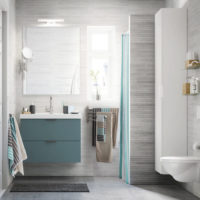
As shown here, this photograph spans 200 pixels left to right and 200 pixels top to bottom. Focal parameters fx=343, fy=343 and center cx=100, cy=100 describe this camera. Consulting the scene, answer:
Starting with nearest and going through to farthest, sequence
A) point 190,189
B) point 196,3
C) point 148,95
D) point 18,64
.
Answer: point 196,3 < point 190,189 < point 148,95 < point 18,64

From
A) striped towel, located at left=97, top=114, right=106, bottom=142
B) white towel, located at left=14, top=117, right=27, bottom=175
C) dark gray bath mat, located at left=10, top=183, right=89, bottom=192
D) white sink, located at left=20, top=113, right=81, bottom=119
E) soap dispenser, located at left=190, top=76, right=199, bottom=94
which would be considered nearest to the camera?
soap dispenser, located at left=190, top=76, right=199, bottom=94

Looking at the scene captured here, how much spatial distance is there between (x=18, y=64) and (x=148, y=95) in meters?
1.96

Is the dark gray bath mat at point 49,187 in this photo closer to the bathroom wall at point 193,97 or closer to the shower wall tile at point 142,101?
the shower wall tile at point 142,101

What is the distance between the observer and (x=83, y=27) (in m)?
5.10

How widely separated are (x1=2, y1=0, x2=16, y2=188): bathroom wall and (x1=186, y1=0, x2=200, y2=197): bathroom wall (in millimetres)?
2229

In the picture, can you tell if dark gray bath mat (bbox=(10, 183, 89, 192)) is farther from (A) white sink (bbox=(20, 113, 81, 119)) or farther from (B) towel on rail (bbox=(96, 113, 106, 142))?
(A) white sink (bbox=(20, 113, 81, 119))

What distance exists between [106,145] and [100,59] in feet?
4.32

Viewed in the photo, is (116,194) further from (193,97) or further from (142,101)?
(193,97)

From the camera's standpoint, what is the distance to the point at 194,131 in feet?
13.0

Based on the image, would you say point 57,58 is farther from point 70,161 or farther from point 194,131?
point 194,131

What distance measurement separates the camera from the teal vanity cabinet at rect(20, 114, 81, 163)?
469cm

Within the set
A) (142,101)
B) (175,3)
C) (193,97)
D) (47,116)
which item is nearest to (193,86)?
(193,97)

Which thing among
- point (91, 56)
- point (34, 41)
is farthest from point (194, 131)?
point (34, 41)

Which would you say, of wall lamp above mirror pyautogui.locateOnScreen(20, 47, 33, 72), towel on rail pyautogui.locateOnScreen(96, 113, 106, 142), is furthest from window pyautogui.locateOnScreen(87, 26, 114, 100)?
wall lamp above mirror pyautogui.locateOnScreen(20, 47, 33, 72)
